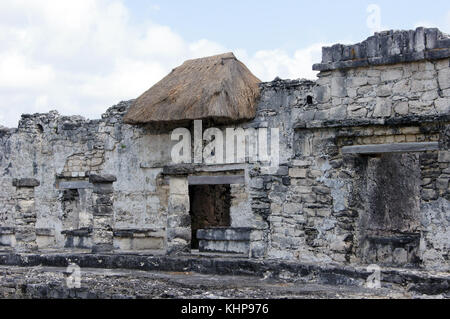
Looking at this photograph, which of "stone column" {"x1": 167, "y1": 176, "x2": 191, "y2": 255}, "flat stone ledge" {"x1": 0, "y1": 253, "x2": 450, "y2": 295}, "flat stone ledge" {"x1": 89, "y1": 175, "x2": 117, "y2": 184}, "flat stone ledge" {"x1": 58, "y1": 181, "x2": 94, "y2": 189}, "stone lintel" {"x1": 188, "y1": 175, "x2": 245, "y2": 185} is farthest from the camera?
"flat stone ledge" {"x1": 58, "y1": 181, "x2": 94, "y2": 189}

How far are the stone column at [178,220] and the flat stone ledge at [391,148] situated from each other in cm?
239

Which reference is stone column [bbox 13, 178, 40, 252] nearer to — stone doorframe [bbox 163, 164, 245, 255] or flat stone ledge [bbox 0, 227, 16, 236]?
flat stone ledge [bbox 0, 227, 16, 236]

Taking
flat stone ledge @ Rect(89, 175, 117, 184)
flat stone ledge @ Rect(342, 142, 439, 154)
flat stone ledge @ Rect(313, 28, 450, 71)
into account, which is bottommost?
flat stone ledge @ Rect(89, 175, 117, 184)

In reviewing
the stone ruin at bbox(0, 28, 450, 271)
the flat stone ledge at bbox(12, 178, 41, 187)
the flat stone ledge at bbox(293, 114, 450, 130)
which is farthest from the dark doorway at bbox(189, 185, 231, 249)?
the flat stone ledge at bbox(293, 114, 450, 130)

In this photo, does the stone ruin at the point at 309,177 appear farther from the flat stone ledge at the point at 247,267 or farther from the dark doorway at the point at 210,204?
the flat stone ledge at the point at 247,267

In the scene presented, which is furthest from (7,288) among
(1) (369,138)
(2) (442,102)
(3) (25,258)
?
(2) (442,102)

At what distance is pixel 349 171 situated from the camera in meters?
9.20

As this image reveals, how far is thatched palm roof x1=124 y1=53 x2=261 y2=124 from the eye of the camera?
461 inches

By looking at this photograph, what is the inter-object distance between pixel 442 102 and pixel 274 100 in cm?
336

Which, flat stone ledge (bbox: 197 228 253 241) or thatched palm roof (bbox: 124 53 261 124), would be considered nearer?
flat stone ledge (bbox: 197 228 253 241)

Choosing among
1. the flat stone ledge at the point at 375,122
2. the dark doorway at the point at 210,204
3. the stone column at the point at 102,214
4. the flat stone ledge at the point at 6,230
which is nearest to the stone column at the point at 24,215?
A: the stone column at the point at 102,214

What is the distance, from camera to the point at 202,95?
39.7ft

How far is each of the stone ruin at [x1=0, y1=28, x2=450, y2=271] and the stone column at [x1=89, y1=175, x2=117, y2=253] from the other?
19 millimetres

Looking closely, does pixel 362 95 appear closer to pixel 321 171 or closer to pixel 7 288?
pixel 321 171
